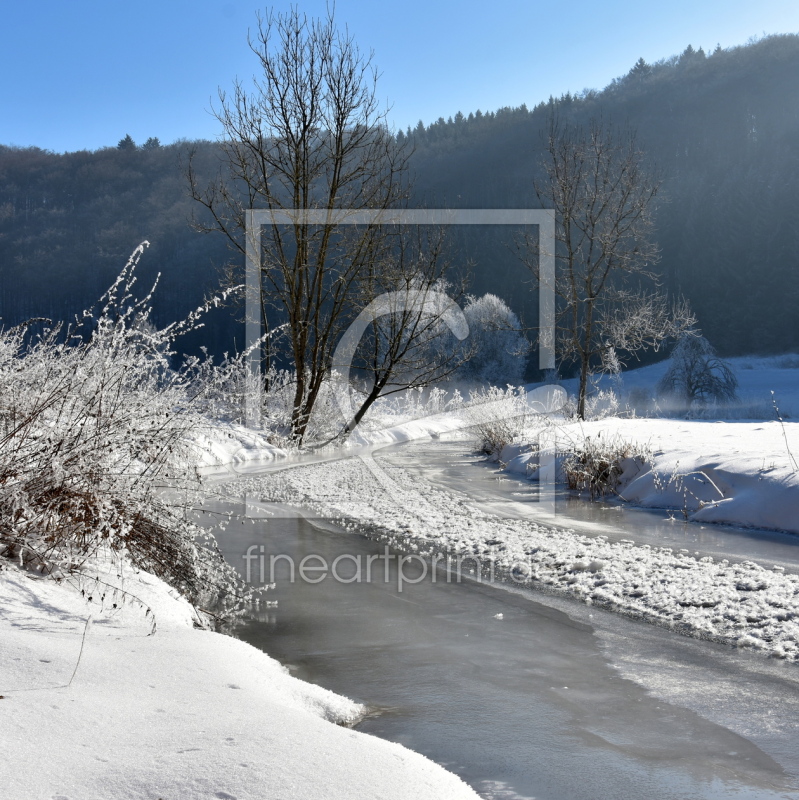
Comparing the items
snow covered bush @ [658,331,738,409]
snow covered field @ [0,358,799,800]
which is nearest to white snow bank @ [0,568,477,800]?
snow covered field @ [0,358,799,800]

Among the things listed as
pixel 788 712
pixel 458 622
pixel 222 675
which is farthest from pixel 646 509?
pixel 222 675

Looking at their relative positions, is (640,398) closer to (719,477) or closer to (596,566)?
(719,477)

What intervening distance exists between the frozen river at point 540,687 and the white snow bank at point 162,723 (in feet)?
1.00

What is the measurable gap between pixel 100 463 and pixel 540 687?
212cm

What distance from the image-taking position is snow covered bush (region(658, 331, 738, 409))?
1212 inches

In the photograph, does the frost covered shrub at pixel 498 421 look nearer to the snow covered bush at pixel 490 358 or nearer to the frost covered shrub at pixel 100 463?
the frost covered shrub at pixel 100 463

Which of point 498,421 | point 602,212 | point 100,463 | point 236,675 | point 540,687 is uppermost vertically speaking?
point 602,212

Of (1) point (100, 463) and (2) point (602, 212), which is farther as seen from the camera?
(2) point (602, 212)

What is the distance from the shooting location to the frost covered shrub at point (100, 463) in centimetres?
306

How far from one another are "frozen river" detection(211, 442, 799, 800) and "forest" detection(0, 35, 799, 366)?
59.7 metres

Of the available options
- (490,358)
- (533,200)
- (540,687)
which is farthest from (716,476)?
(533,200)

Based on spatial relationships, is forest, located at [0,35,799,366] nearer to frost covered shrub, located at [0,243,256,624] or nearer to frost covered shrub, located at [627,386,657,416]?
frost covered shrub, located at [627,386,657,416]

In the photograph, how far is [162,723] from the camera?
2.01m

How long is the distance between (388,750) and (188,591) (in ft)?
6.82
